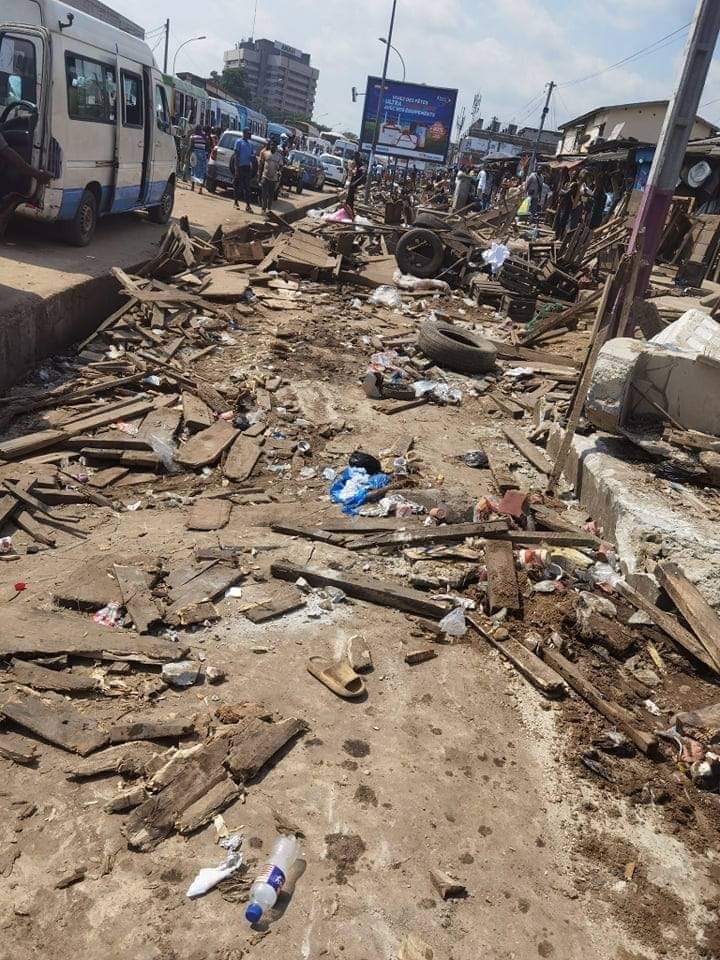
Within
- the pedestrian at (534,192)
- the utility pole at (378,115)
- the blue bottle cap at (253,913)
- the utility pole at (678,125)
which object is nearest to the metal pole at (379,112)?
the utility pole at (378,115)

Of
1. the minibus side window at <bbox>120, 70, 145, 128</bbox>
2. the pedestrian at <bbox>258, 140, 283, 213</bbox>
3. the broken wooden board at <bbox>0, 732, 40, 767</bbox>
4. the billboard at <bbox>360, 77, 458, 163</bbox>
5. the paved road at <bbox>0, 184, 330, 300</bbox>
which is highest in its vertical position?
the billboard at <bbox>360, 77, 458, 163</bbox>

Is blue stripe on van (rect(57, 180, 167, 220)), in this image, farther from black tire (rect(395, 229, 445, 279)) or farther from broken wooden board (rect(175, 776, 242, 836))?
broken wooden board (rect(175, 776, 242, 836))

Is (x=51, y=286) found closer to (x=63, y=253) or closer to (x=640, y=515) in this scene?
(x=63, y=253)

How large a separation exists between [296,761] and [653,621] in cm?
257

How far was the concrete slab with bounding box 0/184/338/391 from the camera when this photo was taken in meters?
7.18

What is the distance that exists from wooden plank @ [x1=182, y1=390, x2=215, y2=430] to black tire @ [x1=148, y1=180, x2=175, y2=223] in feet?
30.1

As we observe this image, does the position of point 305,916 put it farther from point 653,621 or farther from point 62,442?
point 62,442

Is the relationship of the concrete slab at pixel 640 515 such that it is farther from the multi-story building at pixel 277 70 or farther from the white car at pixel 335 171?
the multi-story building at pixel 277 70

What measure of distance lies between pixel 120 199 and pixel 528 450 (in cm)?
907

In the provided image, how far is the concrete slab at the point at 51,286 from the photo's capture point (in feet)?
23.6

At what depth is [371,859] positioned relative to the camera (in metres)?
2.71

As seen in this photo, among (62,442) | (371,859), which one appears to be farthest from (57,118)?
(371,859)

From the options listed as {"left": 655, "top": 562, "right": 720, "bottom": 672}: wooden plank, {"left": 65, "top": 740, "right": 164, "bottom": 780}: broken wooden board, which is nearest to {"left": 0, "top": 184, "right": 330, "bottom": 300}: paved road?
{"left": 65, "top": 740, "right": 164, "bottom": 780}: broken wooden board

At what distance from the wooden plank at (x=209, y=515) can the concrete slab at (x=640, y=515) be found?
309 centimetres
